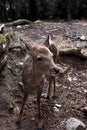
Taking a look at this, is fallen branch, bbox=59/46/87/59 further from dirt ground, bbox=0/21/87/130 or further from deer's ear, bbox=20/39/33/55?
deer's ear, bbox=20/39/33/55

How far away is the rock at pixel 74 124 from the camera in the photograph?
5508 millimetres

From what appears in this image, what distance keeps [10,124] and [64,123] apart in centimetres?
92

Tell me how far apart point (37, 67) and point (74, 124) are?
1.11 meters

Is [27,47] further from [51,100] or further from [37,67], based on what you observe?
[51,100]

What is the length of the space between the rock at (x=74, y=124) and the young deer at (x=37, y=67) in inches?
18.6

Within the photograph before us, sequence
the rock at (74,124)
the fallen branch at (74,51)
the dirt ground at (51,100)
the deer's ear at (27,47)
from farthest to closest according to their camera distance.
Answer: the fallen branch at (74,51) < the dirt ground at (51,100) < the rock at (74,124) < the deer's ear at (27,47)

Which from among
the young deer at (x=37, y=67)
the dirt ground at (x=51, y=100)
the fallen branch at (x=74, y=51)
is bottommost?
the dirt ground at (x=51, y=100)

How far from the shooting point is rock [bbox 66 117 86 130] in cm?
551

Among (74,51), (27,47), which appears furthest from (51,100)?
(74,51)

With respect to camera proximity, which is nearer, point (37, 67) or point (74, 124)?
point (37, 67)

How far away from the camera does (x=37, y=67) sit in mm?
5332

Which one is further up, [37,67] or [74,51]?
[37,67]

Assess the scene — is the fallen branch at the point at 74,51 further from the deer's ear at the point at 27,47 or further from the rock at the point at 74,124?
the deer's ear at the point at 27,47

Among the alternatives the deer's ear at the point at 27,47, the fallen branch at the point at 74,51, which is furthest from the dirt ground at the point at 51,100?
the deer's ear at the point at 27,47
